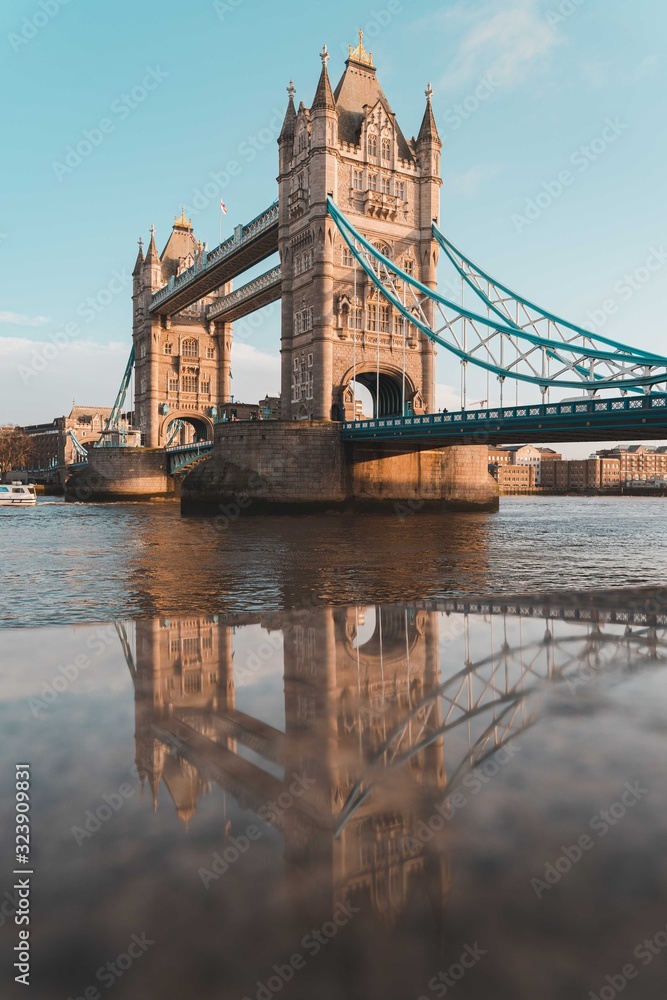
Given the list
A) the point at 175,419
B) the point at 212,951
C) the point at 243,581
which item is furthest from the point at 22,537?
the point at 175,419

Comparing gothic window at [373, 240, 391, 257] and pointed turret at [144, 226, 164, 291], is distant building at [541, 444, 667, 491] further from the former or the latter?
gothic window at [373, 240, 391, 257]

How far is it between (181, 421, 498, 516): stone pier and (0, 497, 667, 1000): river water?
87.3 feet

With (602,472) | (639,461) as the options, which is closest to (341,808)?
(602,472)

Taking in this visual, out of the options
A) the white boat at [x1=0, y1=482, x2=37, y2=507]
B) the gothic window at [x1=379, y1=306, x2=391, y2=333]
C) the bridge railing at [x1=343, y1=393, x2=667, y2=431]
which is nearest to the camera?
the bridge railing at [x1=343, y1=393, x2=667, y2=431]

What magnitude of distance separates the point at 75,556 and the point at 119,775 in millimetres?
13888

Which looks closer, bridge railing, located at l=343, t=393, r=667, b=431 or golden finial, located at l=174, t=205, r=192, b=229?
bridge railing, located at l=343, t=393, r=667, b=431

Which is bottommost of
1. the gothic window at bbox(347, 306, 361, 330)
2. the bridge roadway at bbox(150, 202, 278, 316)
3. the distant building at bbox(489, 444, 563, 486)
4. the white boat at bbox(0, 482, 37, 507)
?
the white boat at bbox(0, 482, 37, 507)

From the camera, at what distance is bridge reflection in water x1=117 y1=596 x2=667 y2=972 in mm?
2738

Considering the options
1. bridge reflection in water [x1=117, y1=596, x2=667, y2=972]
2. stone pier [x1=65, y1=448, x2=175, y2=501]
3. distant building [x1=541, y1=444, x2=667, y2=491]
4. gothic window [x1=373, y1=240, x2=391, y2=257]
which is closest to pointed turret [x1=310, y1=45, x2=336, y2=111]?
gothic window [x1=373, y1=240, x2=391, y2=257]

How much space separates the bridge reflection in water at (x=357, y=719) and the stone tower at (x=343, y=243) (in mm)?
30510

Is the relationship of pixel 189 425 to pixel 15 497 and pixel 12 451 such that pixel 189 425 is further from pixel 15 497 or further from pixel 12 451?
pixel 12 451

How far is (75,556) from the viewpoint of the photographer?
16.3 metres

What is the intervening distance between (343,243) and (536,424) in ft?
54.8

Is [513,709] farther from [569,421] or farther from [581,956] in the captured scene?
[569,421]
